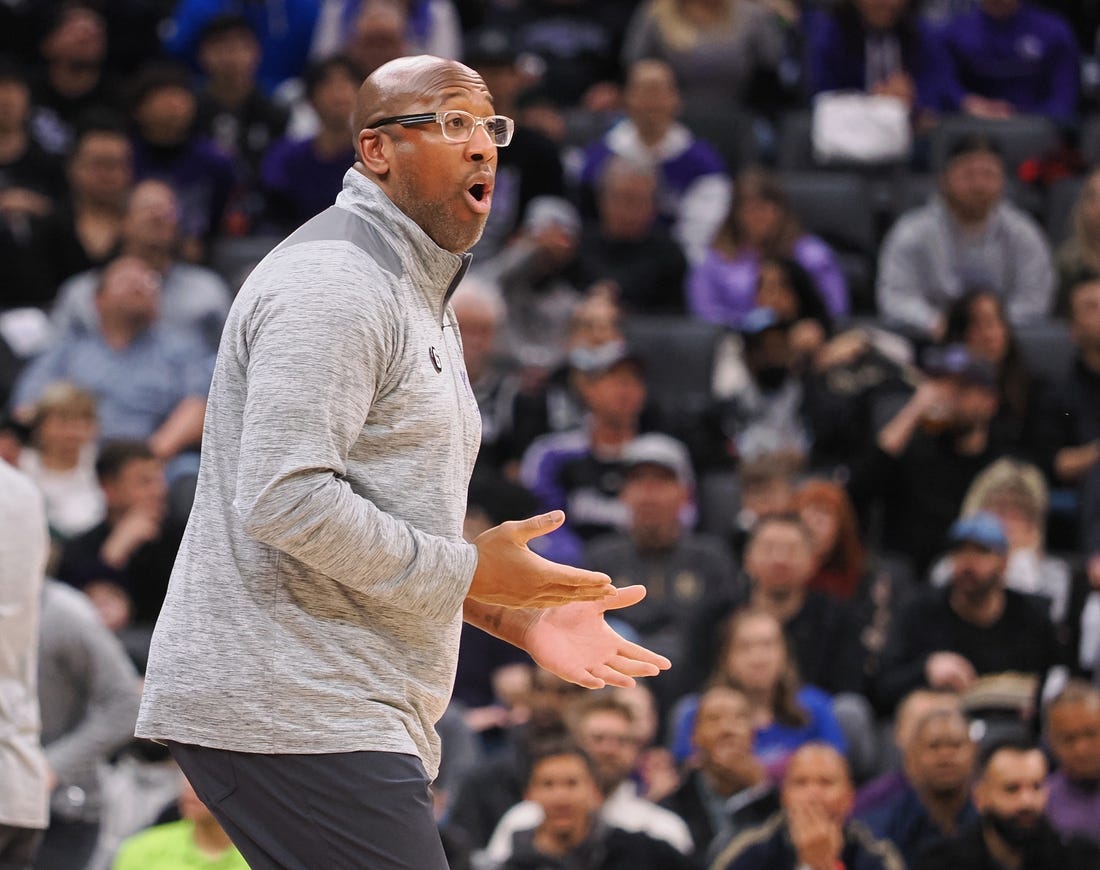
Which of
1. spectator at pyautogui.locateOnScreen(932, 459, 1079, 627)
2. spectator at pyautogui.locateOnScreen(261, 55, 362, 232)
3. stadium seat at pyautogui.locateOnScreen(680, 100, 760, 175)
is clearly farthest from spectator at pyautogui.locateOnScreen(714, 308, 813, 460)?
spectator at pyautogui.locateOnScreen(261, 55, 362, 232)

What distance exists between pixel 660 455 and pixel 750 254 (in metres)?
1.65

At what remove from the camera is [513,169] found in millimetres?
9055

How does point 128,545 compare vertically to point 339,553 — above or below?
below

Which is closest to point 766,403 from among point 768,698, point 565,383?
point 565,383

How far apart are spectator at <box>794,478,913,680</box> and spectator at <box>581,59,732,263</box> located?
7.22 feet

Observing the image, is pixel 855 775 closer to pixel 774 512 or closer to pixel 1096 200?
pixel 774 512

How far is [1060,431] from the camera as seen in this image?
7793 mm

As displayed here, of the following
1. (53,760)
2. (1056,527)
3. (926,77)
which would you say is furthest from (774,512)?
(926,77)

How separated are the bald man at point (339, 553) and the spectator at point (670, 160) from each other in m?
6.58

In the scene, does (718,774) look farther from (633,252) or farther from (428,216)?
(428,216)

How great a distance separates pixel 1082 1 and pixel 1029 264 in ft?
9.24

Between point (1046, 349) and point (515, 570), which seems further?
point (1046, 349)

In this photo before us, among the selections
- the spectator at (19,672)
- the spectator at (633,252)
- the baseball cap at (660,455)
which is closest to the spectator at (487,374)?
the baseball cap at (660,455)

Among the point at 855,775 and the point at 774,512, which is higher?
the point at 774,512
